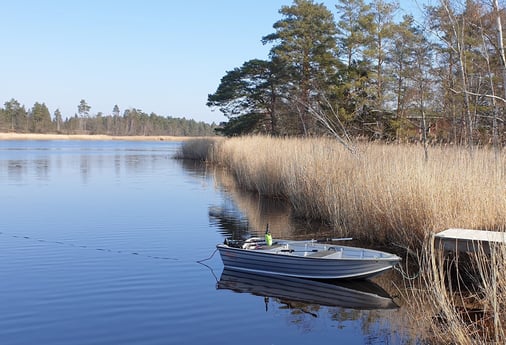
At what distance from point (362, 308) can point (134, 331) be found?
10.3 feet

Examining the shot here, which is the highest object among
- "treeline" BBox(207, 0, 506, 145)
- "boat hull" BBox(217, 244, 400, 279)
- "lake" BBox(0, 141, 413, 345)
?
"treeline" BBox(207, 0, 506, 145)

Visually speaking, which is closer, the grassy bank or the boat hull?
the grassy bank

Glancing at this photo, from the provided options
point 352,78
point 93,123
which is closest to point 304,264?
point 352,78

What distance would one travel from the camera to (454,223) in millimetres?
8875

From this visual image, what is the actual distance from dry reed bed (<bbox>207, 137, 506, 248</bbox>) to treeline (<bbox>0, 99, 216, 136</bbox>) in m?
94.2

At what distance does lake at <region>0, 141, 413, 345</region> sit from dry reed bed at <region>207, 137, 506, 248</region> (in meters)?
1.04

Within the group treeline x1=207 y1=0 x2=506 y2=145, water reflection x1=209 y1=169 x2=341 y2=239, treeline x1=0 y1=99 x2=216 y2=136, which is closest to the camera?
water reflection x1=209 y1=169 x2=341 y2=239

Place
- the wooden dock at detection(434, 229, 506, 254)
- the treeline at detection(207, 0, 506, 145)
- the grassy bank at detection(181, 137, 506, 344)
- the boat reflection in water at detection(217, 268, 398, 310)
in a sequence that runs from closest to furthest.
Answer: the grassy bank at detection(181, 137, 506, 344) → the wooden dock at detection(434, 229, 506, 254) → the boat reflection in water at detection(217, 268, 398, 310) → the treeline at detection(207, 0, 506, 145)

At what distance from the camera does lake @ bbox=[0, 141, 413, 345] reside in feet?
20.7

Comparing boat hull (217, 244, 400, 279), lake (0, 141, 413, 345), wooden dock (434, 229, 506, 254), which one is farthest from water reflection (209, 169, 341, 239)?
wooden dock (434, 229, 506, 254)

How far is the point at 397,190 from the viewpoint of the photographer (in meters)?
9.83

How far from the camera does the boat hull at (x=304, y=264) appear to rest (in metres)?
7.83

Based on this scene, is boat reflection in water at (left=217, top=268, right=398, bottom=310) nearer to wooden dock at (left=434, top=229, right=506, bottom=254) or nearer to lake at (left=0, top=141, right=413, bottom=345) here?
lake at (left=0, top=141, right=413, bottom=345)

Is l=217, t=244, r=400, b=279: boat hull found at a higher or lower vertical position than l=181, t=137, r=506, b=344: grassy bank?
lower
